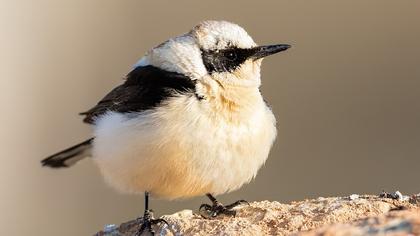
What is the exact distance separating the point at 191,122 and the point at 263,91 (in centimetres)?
626

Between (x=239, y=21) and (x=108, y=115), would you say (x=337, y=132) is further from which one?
(x=108, y=115)

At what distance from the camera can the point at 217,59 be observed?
5.66m

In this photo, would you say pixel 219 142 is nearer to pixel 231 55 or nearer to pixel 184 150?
pixel 184 150

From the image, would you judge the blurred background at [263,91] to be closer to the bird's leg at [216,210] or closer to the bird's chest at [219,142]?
the bird's leg at [216,210]

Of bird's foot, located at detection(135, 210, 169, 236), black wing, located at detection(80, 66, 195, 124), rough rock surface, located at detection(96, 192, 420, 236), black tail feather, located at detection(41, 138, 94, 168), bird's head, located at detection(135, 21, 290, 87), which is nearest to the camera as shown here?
rough rock surface, located at detection(96, 192, 420, 236)

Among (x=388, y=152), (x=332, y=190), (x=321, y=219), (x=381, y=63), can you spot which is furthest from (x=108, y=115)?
(x=381, y=63)

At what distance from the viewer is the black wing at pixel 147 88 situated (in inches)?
215

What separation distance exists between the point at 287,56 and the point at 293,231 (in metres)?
8.15

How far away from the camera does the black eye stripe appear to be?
562cm

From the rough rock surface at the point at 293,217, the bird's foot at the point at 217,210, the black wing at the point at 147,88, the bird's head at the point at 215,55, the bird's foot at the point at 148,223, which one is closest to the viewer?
the rough rock surface at the point at 293,217

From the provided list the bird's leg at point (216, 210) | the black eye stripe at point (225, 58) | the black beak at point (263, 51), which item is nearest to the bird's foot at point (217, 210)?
the bird's leg at point (216, 210)

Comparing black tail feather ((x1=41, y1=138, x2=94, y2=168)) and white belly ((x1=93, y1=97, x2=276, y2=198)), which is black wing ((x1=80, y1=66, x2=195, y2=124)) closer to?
white belly ((x1=93, y1=97, x2=276, y2=198))

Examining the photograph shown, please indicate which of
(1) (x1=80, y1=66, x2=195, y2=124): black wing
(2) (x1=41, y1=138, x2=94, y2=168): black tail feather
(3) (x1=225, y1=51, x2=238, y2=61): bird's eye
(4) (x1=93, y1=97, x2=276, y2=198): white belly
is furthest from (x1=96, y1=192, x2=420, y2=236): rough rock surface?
(2) (x1=41, y1=138, x2=94, y2=168): black tail feather

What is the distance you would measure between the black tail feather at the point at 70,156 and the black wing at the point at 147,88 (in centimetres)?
106
